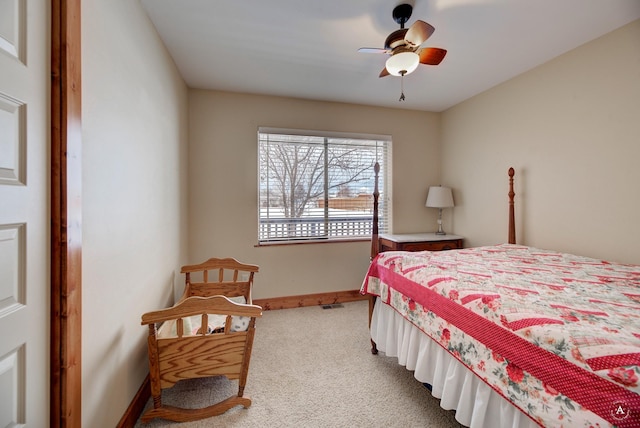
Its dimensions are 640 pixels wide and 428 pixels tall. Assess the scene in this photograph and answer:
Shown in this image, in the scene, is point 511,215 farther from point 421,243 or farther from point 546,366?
point 546,366

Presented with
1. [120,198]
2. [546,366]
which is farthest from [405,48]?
[120,198]

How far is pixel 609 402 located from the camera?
679 mm

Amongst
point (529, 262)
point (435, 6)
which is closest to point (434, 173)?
point (529, 262)

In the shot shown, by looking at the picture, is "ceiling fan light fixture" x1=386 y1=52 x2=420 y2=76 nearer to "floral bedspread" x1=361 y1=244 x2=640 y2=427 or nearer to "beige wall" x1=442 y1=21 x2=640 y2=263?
"floral bedspread" x1=361 y1=244 x2=640 y2=427

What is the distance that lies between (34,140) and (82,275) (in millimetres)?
512

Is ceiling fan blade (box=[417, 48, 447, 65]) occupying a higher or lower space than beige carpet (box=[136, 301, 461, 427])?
higher

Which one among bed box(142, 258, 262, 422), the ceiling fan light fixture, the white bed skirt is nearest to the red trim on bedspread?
the white bed skirt

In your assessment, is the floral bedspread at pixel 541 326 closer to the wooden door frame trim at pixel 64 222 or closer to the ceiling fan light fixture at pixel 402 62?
the ceiling fan light fixture at pixel 402 62

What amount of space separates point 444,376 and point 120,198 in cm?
195

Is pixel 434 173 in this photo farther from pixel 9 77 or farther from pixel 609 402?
pixel 9 77

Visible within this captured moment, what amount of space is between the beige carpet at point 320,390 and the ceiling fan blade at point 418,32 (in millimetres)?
2265

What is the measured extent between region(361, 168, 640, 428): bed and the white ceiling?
Answer: 1.68m

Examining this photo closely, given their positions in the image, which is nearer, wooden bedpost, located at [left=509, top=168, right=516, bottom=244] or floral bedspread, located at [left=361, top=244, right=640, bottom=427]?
floral bedspread, located at [left=361, top=244, right=640, bottom=427]

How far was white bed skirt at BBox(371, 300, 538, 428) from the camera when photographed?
3.52 ft
